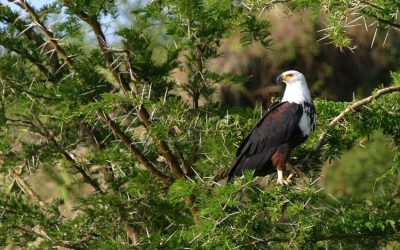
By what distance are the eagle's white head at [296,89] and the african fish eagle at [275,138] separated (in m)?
0.07

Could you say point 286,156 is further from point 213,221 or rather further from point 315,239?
point 213,221

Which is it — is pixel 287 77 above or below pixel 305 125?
above

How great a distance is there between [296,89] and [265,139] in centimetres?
49

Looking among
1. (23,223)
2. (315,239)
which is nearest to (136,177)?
(23,223)

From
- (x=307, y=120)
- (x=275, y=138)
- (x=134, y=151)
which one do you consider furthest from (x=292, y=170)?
(x=134, y=151)

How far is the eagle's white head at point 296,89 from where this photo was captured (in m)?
5.40

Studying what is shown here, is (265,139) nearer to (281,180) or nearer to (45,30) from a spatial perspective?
(281,180)

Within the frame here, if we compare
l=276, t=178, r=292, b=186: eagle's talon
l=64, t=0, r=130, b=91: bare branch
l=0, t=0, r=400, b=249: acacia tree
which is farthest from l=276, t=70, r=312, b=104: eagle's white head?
l=64, t=0, r=130, b=91: bare branch

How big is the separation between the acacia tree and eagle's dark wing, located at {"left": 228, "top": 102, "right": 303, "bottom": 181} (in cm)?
14

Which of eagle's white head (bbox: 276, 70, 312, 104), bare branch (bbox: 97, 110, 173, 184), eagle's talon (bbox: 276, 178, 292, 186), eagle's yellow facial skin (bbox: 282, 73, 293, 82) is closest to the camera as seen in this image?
eagle's talon (bbox: 276, 178, 292, 186)

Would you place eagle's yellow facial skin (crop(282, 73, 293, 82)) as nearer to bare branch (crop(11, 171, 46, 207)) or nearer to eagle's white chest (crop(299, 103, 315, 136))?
eagle's white chest (crop(299, 103, 315, 136))

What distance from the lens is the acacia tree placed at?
16.2 feet

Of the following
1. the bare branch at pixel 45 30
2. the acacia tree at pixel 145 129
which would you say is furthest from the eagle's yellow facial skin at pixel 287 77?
the bare branch at pixel 45 30

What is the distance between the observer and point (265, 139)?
17.0ft
